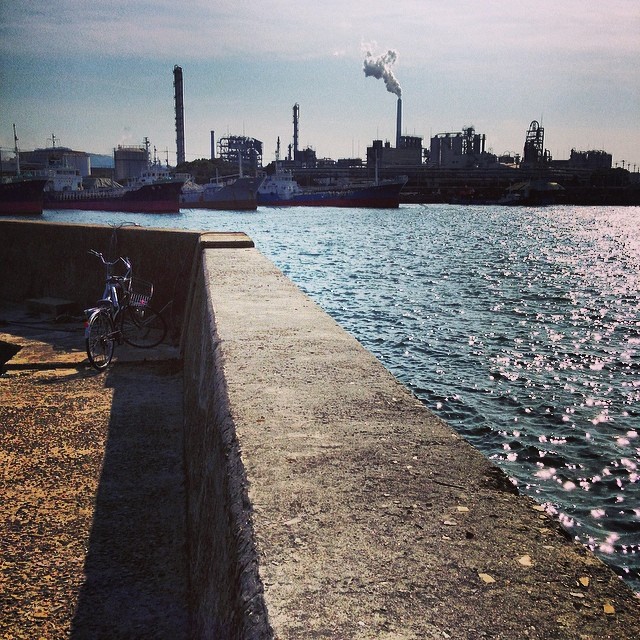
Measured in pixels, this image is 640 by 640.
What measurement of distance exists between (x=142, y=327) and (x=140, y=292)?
627 millimetres

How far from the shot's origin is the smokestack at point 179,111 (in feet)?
393

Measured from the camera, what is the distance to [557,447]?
8633 mm

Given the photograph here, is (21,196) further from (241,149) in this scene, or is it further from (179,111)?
(241,149)

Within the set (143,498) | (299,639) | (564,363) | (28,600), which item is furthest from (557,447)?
(299,639)

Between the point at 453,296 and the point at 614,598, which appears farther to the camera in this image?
the point at 453,296

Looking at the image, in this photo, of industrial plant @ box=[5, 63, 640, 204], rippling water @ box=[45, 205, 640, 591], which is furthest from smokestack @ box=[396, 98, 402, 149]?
rippling water @ box=[45, 205, 640, 591]

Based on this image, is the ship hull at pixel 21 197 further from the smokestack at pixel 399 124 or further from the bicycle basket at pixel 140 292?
the smokestack at pixel 399 124

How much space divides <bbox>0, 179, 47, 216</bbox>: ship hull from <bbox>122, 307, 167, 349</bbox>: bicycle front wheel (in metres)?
76.6

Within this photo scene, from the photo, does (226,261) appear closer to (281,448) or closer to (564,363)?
(281,448)

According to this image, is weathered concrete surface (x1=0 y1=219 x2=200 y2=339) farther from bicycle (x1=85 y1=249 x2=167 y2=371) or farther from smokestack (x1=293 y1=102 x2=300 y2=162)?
smokestack (x1=293 y1=102 x2=300 y2=162)

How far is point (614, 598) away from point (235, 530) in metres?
0.89

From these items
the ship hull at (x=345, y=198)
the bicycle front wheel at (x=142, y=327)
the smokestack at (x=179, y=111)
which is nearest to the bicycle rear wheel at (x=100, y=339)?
the bicycle front wheel at (x=142, y=327)

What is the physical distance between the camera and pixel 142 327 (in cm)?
669

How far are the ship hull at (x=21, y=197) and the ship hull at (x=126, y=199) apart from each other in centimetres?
1282
